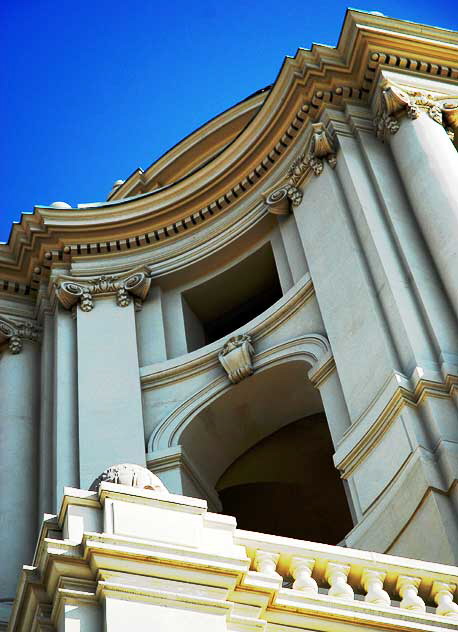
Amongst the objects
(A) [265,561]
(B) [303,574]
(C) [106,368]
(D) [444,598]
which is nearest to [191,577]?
(A) [265,561]

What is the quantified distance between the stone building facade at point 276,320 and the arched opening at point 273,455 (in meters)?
0.04

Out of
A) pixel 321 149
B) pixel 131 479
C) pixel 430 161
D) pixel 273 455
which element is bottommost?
pixel 131 479

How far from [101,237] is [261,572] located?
1369cm

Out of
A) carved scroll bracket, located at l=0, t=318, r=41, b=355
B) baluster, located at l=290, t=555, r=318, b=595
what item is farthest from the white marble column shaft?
carved scroll bracket, located at l=0, t=318, r=41, b=355

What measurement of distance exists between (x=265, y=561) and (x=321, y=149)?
11.1 m

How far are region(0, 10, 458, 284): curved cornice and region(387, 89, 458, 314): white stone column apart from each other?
4.66 feet

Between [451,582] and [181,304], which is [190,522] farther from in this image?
[181,304]

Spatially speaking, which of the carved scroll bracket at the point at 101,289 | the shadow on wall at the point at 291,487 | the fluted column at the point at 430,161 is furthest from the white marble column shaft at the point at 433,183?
the carved scroll bracket at the point at 101,289

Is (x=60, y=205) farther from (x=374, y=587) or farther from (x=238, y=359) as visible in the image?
(x=374, y=587)

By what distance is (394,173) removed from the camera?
19.6 metres

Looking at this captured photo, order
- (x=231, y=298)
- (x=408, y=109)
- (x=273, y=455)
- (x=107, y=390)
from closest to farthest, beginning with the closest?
(x=408, y=109)
(x=107, y=390)
(x=273, y=455)
(x=231, y=298)

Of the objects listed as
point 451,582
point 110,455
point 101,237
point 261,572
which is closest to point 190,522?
point 261,572

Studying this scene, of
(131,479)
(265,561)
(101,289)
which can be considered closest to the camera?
(265,561)

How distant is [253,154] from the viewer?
22.1 meters
